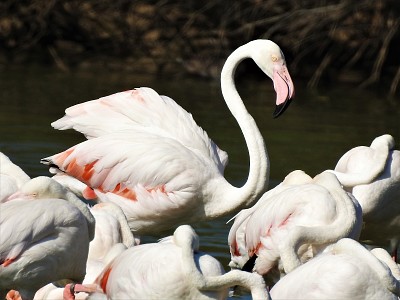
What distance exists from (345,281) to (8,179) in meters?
2.06

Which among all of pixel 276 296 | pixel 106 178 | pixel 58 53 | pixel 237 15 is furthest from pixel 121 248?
pixel 58 53

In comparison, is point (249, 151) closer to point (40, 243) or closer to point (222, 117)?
point (40, 243)

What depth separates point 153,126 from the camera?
6.50m

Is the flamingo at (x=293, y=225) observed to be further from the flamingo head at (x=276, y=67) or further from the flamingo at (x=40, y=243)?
the flamingo at (x=40, y=243)

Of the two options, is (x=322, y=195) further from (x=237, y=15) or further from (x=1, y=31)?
(x=1, y=31)

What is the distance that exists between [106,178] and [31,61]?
7.98m

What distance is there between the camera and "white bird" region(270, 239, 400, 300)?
4332mm

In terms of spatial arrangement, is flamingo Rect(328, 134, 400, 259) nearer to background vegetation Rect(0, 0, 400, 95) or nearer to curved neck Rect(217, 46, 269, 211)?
curved neck Rect(217, 46, 269, 211)

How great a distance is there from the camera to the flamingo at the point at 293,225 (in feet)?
17.0

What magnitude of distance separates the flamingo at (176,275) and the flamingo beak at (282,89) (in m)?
1.87

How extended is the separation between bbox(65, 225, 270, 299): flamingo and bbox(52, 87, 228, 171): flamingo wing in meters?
1.83

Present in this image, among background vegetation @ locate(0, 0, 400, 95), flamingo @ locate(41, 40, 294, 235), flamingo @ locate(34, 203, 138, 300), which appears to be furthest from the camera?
background vegetation @ locate(0, 0, 400, 95)

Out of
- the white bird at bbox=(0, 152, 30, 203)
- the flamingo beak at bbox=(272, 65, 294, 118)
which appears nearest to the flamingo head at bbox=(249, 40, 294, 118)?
the flamingo beak at bbox=(272, 65, 294, 118)

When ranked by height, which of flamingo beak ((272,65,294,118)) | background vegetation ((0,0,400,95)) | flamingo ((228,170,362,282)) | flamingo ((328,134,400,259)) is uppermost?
flamingo beak ((272,65,294,118))
